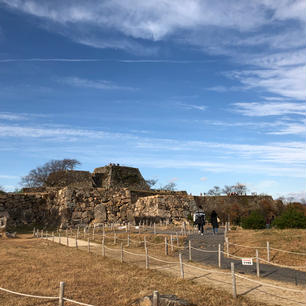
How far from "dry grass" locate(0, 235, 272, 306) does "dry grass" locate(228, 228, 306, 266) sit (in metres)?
5.55

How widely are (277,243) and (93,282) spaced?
31.8ft

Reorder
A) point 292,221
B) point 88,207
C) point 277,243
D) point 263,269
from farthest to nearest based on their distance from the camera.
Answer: point 88,207 → point 292,221 → point 277,243 → point 263,269

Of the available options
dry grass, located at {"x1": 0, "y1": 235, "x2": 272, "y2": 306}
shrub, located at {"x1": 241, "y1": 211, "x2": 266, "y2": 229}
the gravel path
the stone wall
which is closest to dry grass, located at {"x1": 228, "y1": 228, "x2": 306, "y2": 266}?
the gravel path

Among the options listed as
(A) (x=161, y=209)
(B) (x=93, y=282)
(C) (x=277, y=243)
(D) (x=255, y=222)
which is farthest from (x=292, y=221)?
(A) (x=161, y=209)

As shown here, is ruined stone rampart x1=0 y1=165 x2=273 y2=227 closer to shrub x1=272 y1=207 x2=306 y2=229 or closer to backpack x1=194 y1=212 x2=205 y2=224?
backpack x1=194 y1=212 x2=205 y2=224

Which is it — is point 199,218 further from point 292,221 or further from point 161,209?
point 161,209

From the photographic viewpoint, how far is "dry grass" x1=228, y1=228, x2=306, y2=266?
13844mm

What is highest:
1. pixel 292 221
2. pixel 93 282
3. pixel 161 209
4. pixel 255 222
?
pixel 161 209

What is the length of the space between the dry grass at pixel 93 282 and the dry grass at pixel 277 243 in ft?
18.2

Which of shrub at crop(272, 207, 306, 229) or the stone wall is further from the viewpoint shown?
the stone wall

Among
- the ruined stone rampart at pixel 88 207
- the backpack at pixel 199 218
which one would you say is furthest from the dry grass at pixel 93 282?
the ruined stone rampart at pixel 88 207

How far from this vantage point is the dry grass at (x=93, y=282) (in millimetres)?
8461

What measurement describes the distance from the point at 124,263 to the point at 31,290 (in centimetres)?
493

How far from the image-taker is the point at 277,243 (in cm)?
1584
